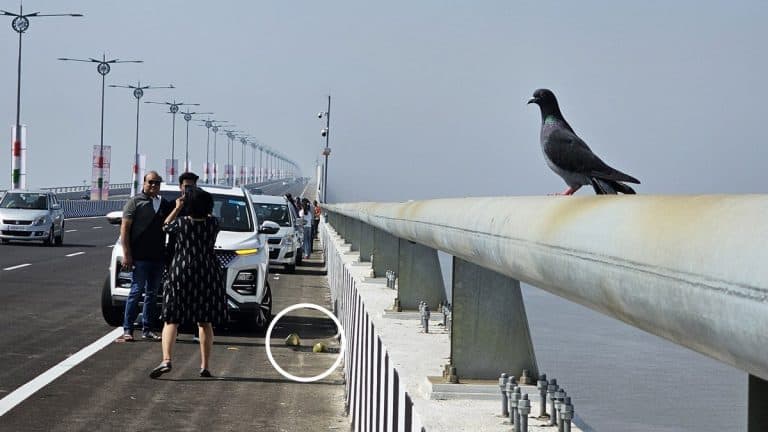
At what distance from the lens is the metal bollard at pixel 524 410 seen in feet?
12.2

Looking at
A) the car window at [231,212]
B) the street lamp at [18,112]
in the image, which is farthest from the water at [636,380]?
the street lamp at [18,112]

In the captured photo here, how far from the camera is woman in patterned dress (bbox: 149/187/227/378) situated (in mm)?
12445

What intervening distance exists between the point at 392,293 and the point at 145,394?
9.84 ft

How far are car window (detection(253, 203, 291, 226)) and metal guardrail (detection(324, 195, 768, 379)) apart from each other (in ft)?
108

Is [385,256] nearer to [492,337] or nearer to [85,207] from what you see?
[492,337]

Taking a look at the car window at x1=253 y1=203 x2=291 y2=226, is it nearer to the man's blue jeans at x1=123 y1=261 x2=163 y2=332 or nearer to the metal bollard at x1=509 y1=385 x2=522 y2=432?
the man's blue jeans at x1=123 y1=261 x2=163 y2=332

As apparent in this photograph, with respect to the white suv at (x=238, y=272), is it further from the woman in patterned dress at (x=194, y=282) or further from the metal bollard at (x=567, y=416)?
the metal bollard at (x=567, y=416)

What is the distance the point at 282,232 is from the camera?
110 feet

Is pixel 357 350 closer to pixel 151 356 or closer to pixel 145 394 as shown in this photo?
pixel 145 394

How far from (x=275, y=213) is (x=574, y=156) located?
3073 cm

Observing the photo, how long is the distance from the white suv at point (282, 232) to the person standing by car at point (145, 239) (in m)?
16.3

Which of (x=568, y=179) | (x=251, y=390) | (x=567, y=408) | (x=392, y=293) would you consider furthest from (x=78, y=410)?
(x=567, y=408)

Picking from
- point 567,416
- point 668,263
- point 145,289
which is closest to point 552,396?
point 567,416

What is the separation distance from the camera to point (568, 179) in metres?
5.28
